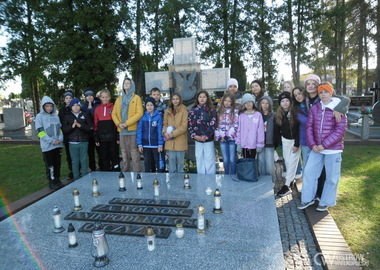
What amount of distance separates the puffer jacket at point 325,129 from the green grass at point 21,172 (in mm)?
5415

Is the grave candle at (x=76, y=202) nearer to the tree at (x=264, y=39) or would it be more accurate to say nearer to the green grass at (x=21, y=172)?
the green grass at (x=21, y=172)

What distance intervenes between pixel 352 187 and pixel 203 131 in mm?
3066

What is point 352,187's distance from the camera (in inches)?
220

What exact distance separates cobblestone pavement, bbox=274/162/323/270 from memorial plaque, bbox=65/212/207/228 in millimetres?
1202

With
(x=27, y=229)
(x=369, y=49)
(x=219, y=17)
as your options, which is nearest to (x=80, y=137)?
(x=27, y=229)

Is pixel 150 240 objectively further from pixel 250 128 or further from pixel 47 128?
pixel 47 128

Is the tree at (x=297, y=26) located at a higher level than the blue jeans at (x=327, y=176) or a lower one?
higher

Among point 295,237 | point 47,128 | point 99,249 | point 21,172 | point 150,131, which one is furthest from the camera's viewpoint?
point 21,172

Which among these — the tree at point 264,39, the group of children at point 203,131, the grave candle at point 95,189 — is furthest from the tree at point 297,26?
the grave candle at point 95,189

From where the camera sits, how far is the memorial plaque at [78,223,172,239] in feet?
10.5

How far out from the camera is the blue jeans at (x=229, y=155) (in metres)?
5.64

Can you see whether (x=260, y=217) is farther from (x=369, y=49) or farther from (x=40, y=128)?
(x=369, y=49)

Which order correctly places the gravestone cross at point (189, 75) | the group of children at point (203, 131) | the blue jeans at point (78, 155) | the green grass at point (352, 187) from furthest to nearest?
the gravestone cross at point (189, 75) → the blue jeans at point (78, 155) → the group of children at point (203, 131) → the green grass at point (352, 187)

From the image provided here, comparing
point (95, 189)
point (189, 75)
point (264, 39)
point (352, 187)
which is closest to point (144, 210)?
point (95, 189)
